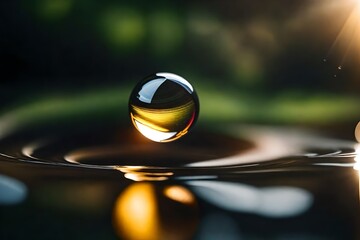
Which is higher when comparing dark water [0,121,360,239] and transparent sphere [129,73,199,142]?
transparent sphere [129,73,199,142]

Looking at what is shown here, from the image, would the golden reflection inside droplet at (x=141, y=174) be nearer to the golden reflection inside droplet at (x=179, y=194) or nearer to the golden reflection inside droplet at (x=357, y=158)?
the golden reflection inside droplet at (x=179, y=194)

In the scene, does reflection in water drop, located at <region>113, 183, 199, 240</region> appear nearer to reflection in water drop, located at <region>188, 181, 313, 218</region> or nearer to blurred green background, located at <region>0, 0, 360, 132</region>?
reflection in water drop, located at <region>188, 181, 313, 218</region>

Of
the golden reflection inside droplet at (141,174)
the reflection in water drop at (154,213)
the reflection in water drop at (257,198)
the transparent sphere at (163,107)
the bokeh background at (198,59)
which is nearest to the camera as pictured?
the reflection in water drop at (154,213)

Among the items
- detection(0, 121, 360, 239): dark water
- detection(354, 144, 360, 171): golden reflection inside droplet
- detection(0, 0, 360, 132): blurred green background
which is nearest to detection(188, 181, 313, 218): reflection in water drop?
detection(0, 121, 360, 239): dark water

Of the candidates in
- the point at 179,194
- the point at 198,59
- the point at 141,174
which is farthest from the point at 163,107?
the point at 198,59

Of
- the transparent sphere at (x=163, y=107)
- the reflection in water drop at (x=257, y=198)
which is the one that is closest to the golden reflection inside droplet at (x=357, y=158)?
the reflection in water drop at (x=257, y=198)

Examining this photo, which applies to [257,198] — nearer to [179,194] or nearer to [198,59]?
[179,194]

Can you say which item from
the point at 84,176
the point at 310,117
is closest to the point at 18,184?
the point at 84,176
